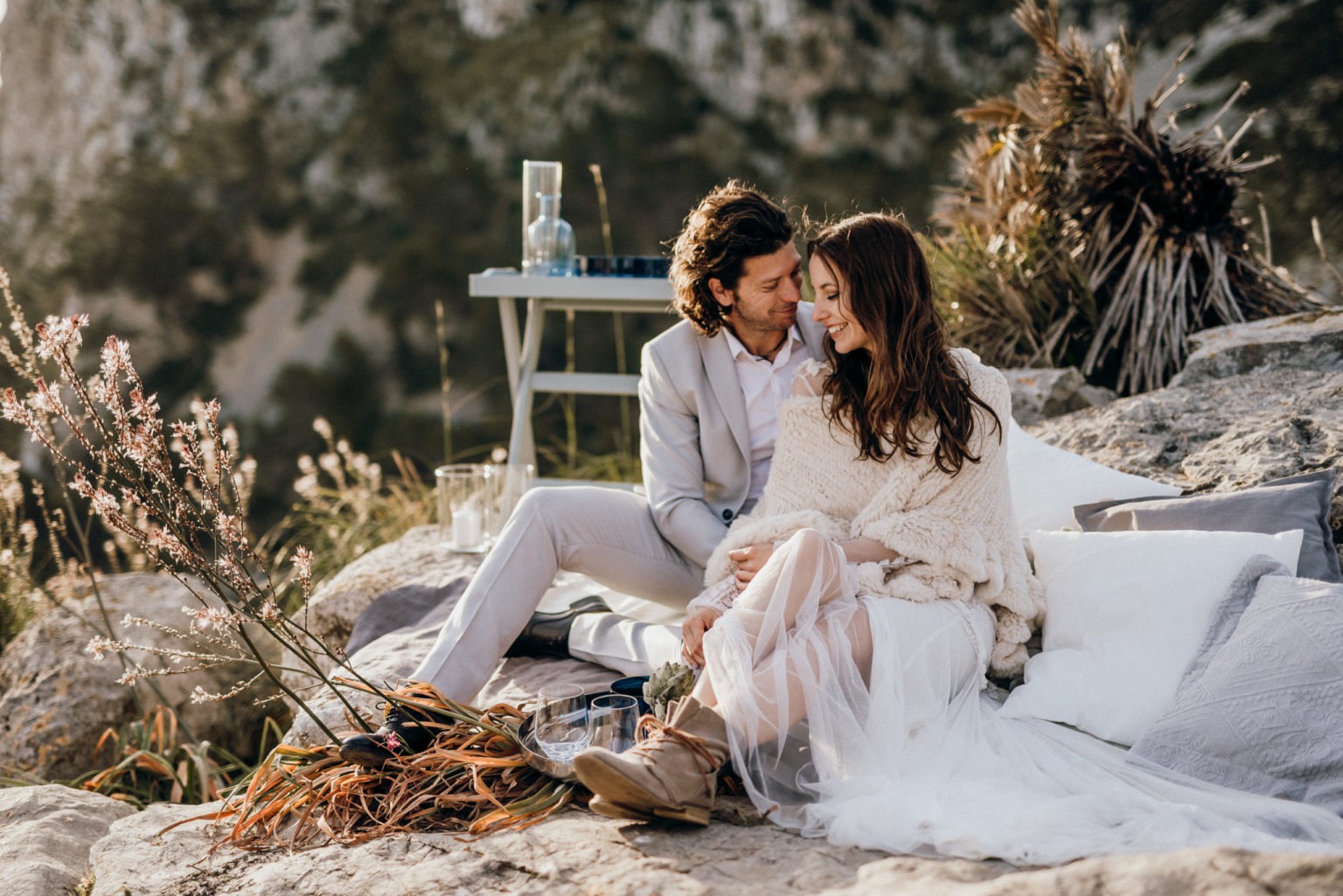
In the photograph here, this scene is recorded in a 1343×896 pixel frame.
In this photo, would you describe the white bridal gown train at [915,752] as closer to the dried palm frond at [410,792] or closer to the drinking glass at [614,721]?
the drinking glass at [614,721]

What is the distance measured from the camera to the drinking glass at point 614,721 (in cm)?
177

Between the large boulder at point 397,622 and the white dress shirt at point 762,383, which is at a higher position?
the white dress shirt at point 762,383

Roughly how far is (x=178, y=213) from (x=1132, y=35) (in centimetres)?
551

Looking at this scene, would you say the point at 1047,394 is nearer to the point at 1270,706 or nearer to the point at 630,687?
the point at 1270,706

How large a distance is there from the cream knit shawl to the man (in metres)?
0.31

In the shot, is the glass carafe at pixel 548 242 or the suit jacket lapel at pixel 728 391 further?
the glass carafe at pixel 548 242

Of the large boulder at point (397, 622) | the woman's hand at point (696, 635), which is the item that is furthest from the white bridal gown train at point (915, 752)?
the large boulder at point (397, 622)

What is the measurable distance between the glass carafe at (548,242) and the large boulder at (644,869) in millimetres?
2249

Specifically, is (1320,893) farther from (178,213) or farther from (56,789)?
(178,213)

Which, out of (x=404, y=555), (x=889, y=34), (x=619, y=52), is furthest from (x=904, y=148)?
(x=404, y=555)

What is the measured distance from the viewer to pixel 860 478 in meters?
2.20

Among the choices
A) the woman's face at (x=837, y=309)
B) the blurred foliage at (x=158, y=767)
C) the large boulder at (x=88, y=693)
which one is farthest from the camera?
the large boulder at (x=88, y=693)

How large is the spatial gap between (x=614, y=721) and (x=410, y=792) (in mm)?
378

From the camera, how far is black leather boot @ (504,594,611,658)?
2.49 m
